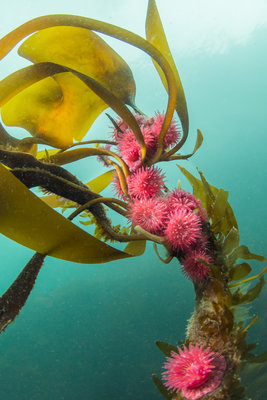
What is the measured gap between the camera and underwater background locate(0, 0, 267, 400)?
41.7 feet

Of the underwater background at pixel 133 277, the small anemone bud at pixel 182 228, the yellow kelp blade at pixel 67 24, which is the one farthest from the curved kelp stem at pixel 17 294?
the underwater background at pixel 133 277

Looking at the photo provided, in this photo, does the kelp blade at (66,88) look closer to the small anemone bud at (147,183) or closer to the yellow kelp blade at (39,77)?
the yellow kelp blade at (39,77)

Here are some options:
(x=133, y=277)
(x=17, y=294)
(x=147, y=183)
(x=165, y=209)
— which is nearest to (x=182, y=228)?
(x=165, y=209)

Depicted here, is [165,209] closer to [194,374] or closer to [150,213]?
[150,213]

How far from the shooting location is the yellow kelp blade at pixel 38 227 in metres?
1.07

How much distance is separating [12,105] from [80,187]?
761 millimetres

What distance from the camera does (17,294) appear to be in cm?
110

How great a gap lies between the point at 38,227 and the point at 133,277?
53.9ft

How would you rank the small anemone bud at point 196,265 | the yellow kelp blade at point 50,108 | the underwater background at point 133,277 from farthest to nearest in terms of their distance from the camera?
1. the underwater background at point 133,277
2. the yellow kelp blade at point 50,108
3. the small anemone bud at point 196,265

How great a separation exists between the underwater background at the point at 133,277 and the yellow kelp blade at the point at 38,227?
926 centimetres

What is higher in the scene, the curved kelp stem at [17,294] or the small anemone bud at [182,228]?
the small anemone bud at [182,228]

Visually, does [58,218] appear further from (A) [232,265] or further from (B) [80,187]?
(A) [232,265]

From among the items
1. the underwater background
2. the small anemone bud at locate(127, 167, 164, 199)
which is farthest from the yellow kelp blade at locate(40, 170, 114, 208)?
the underwater background

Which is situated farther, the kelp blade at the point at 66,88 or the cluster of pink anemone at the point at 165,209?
the kelp blade at the point at 66,88
